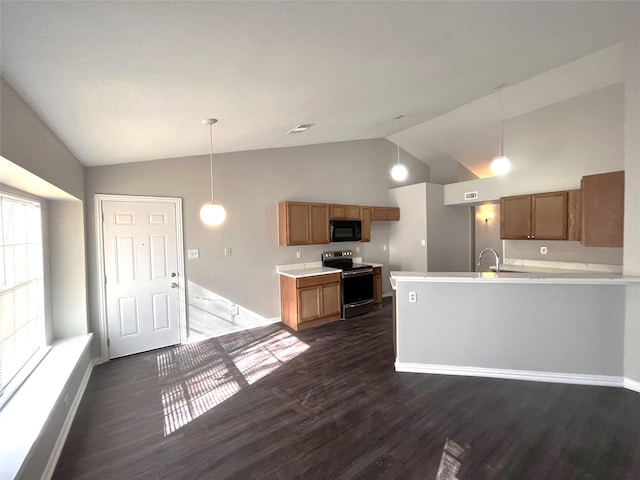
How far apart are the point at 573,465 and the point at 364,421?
1305 mm

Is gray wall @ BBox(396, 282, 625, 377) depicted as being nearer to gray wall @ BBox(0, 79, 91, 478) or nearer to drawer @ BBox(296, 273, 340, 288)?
drawer @ BBox(296, 273, 340, 288)

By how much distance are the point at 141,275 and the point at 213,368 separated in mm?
1528

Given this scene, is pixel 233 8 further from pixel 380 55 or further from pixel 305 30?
pixel 380 55

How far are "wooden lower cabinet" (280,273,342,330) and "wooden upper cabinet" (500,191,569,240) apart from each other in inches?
115

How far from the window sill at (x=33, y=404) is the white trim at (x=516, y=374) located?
2818mm

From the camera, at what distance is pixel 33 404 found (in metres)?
1.82

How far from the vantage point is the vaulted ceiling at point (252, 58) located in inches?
47.0

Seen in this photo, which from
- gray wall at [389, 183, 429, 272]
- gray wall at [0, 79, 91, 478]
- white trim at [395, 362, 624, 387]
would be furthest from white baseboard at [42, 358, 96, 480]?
gray wall at [389, 183, 429, 272]

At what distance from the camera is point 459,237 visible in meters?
5.94

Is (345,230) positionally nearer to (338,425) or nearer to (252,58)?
(338,425)

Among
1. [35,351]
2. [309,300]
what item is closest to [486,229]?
[309,300]

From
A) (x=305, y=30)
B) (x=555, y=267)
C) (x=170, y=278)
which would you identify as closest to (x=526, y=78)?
(x=555, y=267)

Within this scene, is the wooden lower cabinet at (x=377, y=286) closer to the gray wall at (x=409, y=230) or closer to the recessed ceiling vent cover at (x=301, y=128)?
the gray wall at (x=409, y=230)

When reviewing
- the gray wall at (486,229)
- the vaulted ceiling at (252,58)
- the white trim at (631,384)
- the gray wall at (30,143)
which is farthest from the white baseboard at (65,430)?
the gray wall at (486,229)
